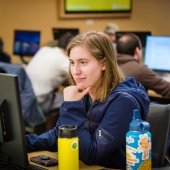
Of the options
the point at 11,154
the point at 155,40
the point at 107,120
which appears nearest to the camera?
the point at 11,154

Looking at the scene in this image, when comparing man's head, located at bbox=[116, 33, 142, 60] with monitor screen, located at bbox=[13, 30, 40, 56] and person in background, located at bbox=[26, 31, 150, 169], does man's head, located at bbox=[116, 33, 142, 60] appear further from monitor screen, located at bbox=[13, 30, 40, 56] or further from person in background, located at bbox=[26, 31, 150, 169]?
monitor screen, located at bbox=[13, 30, 40, 56]

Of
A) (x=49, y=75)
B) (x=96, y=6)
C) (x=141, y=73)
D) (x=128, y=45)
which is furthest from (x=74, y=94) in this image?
(x=96, y=6)

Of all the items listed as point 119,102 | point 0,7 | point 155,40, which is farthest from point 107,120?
point 0,7

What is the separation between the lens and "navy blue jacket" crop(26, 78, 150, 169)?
164 cm

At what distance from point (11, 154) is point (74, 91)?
0.39 m

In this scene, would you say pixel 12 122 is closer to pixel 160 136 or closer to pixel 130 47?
pixel 160 136

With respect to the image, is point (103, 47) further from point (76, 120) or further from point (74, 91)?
point (76, 120)

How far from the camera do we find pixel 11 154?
1.54 metres

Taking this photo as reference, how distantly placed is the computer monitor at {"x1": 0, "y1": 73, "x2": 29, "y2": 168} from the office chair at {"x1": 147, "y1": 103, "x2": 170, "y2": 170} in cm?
65

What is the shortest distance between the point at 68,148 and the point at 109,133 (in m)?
0.27

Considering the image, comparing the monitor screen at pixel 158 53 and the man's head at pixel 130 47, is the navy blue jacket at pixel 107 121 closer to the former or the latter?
the man's head at pixel 130 47

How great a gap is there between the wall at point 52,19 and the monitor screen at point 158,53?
1543 millimetres

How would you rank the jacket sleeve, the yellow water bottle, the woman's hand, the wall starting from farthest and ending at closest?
the wall → the woman's hand → the jacket sleeve → the yellow water bottle

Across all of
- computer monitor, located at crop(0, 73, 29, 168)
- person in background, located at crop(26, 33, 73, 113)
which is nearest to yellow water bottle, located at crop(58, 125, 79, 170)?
computer monitor, located at crop(0, 73, 29, 168)
